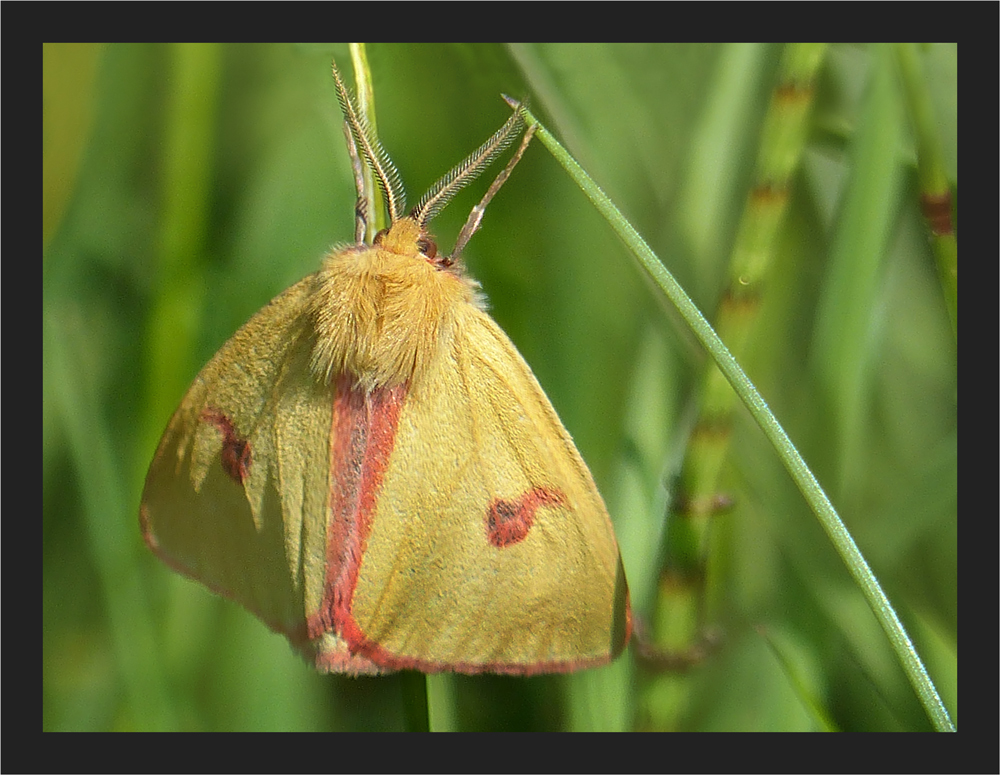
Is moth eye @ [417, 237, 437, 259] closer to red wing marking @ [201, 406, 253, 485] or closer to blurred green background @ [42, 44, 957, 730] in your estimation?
blurred green background @ [42, 44, 957, 730]

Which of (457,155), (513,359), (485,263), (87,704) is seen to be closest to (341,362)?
(513,359)

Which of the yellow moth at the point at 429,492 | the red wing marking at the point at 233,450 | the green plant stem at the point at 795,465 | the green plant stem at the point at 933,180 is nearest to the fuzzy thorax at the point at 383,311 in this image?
the yellow moth at the point at 429,492

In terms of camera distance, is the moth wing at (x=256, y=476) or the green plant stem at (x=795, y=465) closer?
the green plant stem at (x=795, y=465)

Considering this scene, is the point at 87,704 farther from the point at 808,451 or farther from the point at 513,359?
the point at 808,451

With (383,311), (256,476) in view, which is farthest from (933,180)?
(256,476)

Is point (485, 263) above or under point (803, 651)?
above

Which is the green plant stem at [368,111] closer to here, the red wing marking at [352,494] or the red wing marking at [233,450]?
the red wing marking at [352,494]

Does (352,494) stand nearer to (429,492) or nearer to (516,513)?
(429,492)
